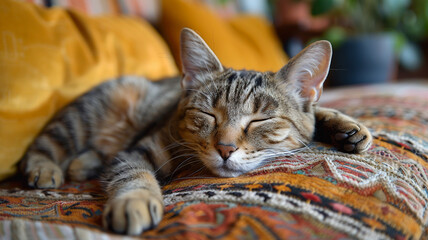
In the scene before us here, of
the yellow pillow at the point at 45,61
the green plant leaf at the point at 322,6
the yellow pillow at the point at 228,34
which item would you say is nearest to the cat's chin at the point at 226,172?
the yellow pillow at the point at 45,61

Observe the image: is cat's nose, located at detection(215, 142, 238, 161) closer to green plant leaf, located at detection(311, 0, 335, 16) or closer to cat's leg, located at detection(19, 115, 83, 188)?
cat's leg, located at detection(19, 115, 83, 188)

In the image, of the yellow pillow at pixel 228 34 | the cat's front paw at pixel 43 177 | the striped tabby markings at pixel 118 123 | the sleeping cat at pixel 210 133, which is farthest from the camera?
the yellow pillow at pixel 228 34

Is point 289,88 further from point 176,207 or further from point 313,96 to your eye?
point 176,207

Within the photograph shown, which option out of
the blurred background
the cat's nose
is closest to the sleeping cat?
the cat's nose

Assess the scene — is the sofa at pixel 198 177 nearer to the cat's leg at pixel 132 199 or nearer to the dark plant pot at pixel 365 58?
the cat's leg at pixel 132 199

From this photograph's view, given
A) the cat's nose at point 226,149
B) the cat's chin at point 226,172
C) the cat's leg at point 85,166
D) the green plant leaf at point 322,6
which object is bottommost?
the cat's leg at point 85,166

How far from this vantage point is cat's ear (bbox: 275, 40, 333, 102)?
0.92 metres

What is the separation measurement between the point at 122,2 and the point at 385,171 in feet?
5.80

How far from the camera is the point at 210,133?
907 mm

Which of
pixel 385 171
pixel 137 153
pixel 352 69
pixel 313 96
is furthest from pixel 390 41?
pixel 137 153

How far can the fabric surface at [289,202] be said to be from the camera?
1.89 feet

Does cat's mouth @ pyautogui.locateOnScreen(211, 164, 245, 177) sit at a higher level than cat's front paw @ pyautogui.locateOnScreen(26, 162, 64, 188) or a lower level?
higher

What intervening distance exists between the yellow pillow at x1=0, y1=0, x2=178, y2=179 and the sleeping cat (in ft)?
0.25

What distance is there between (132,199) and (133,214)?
59mm
